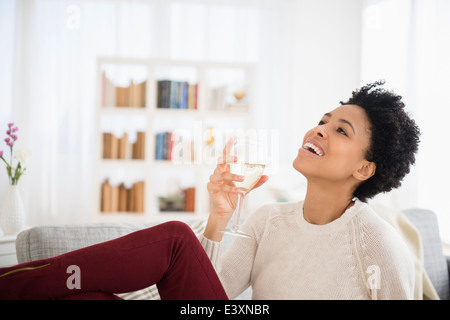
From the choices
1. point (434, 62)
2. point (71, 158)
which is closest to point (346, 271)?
point (434, 62)

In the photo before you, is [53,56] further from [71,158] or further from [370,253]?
[370,253]

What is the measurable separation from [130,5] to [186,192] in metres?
2.22

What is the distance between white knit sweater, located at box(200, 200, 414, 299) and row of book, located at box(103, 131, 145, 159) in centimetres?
294

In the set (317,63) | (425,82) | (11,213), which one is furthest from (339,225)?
(317,63)

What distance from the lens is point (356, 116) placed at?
1.22m

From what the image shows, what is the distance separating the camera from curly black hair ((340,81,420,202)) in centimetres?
121

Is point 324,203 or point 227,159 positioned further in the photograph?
point 324,203

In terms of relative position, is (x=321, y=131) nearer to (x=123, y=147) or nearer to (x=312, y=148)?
(x=312, y=148)

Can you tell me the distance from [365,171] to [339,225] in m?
0.17

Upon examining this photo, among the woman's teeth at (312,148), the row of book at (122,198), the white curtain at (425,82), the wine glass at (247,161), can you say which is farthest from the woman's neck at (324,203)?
the row of book at (122,198)

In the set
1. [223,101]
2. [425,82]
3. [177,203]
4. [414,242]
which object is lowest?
[177,203]

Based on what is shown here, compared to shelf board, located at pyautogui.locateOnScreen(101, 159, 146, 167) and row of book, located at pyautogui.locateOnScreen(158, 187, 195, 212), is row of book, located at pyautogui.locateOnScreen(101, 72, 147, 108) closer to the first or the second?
shelf board, located at pyautogui.locateOnScreen(101, 159, 146, 167)

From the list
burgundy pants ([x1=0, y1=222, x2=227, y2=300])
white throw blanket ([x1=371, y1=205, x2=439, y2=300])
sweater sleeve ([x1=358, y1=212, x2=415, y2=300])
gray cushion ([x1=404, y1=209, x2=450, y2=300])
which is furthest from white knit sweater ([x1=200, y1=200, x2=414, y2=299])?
gray cushion ([x1=404, y1=209, x2=450, y2=300])

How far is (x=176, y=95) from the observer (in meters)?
4.18
